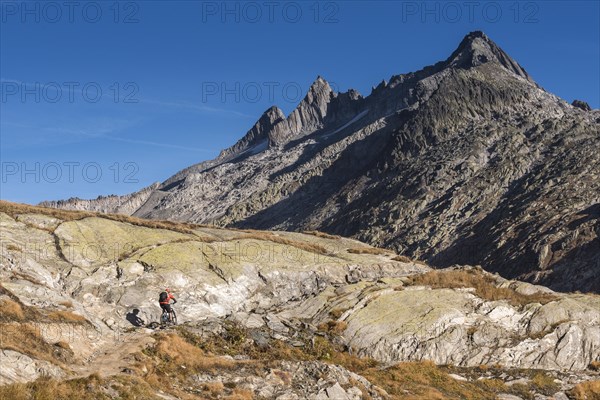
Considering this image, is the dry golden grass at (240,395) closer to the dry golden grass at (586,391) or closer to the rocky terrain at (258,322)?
the rocky terrain at (258,322)

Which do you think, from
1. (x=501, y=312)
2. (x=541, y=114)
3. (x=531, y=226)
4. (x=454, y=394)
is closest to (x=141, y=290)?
(x=454, y=394)

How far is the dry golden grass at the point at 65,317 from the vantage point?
2923 centimetres

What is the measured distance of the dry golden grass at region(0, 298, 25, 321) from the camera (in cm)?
2703

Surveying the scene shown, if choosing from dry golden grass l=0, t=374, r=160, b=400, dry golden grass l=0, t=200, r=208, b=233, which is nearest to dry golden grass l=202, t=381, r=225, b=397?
dry golden grass l=0, t=374, r=160, b=400

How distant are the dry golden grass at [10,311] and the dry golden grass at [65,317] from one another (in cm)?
156

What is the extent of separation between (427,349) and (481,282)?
10.6 m

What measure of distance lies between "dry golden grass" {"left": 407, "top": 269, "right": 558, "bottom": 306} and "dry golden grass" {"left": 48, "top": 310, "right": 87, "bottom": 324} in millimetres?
25329

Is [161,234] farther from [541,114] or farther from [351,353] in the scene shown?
[541,114]

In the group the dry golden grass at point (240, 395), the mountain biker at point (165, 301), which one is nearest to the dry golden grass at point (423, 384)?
the dry golden grass at point (240, 395)

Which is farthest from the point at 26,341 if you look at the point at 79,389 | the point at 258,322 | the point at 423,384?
the point at 423,384

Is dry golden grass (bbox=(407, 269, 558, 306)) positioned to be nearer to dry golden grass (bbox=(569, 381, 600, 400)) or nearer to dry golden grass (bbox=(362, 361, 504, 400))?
dry golden grass (bbox=(569, 381, 600, 400))

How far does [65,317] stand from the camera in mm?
29672

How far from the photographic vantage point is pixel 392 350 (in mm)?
36281

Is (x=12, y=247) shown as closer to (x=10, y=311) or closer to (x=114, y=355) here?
(x=10, y=311)
